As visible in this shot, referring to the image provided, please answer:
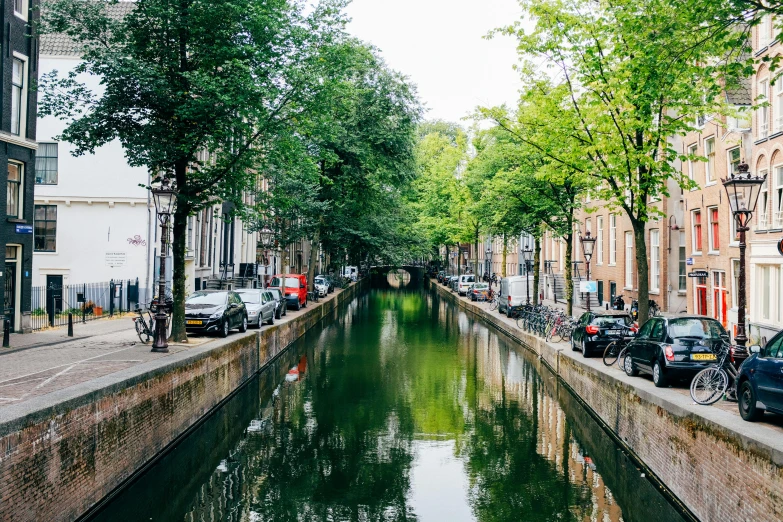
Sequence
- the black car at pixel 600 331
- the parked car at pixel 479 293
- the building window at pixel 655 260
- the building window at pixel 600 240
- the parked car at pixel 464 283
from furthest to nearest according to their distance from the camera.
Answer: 1. the parked car at pixel 464 283
2. the parked car at pixel 479 293
3. the building window at pixel 600 240
4. the building window at pixel 655 260
5. the black car at pixel 600 331

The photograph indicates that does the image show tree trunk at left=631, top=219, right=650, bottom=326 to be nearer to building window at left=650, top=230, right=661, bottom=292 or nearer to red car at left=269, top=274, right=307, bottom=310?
building window at left=650, top=230, right=661, bottom=292

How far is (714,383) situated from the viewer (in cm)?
1134

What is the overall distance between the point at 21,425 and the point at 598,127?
52.6 ft

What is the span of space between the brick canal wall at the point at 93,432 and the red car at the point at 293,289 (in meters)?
22.5

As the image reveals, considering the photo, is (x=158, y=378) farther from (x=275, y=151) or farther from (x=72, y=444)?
(x=275, y=151)

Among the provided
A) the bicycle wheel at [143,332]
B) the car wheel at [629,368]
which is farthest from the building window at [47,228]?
the car wheel at [629,368]

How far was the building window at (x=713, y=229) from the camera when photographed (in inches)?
1201

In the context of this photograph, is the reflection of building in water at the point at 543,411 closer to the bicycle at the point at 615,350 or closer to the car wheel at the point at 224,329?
the bicycle at the point at 615,350

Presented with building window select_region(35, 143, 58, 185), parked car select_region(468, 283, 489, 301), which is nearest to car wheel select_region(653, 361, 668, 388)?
building window select_region(35, 143, 58, 185)

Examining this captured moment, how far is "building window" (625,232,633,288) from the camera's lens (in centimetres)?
4138

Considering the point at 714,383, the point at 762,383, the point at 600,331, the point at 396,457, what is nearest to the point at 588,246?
the point at 600,331

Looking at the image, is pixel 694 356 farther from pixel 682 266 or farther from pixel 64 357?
pixel 682 266

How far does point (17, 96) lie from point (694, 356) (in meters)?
21.2

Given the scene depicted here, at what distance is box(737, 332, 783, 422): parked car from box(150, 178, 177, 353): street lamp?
11.7 meters
